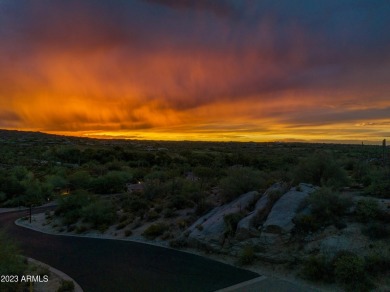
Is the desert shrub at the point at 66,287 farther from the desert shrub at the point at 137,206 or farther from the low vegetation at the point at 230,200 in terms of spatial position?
the desert shrub at the point at 137,206

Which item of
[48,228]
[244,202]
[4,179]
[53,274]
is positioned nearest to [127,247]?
[53,274]

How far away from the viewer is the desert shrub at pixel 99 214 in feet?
95.3

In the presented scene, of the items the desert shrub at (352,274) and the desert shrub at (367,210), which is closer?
the desert shrub at (352,274)

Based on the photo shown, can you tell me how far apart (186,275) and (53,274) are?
6713mm

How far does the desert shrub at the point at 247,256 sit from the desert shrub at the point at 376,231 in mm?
5539

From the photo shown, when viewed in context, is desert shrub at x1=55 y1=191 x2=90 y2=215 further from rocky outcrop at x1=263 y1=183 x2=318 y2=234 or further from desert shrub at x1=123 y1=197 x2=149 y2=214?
rocky outcrop at x1=263 y1=183 x2=318 y2=234

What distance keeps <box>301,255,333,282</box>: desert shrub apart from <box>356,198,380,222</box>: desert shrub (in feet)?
12.4

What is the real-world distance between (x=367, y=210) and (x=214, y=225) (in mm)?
8831

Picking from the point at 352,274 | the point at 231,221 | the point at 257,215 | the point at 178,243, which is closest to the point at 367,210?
the point at 352,274

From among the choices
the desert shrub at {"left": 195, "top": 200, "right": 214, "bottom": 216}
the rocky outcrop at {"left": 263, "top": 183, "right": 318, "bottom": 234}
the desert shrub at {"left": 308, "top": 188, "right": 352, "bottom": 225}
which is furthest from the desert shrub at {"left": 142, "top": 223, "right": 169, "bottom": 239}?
the desert shrub at {"left": 308, "top": 188, "right": 352, "bottom": 225}

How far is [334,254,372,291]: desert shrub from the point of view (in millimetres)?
14258

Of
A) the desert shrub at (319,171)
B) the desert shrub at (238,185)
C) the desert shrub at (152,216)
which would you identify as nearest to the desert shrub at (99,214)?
the desert shrub at (152,216)

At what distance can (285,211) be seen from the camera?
2006 cm

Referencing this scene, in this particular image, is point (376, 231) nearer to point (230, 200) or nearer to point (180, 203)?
point (230, 200)
